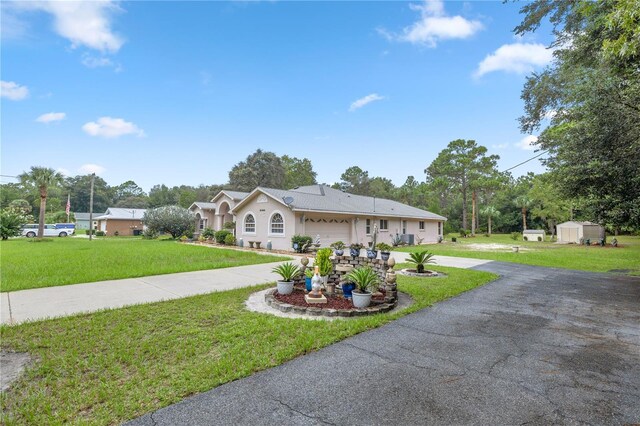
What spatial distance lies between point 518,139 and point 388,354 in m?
20.8

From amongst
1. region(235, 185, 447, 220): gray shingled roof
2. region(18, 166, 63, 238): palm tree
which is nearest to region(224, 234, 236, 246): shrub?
region(235, 185, 447, 220): gray shingled roof

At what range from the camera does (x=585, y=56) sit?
9055 millimetres

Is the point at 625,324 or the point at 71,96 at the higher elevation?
the point at 71,96

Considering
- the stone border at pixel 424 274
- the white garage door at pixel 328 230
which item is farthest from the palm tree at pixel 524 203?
the stone border at pixel 424 274

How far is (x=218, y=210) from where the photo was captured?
85.4ft

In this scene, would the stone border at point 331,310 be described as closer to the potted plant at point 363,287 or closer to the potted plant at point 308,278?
the potted plant at point 363,287

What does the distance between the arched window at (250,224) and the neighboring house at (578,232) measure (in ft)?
93.8

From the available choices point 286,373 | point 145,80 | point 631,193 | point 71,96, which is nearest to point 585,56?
point 631,193

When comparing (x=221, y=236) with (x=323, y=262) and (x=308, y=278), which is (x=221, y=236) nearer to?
(x=308, y=278)

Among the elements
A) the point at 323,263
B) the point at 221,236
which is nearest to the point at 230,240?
the point at 221,236

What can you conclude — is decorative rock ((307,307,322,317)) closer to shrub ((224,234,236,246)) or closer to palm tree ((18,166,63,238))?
shrub ((224,234,236,246))

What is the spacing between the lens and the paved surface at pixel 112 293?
543 centimetres

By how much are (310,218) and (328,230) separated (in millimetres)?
1691

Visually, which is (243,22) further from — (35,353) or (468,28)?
(35,353)
